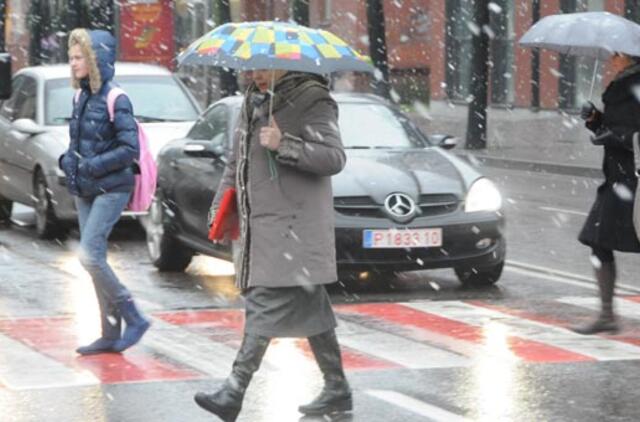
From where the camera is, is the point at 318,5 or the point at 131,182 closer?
the point at 131,182

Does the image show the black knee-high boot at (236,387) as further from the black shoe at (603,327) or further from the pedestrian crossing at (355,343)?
the black shoe at (603,327)

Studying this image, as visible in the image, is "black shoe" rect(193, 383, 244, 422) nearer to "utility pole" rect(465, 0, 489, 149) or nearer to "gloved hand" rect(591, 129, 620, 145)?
"gloved hand" rect(591, 129, 620, 145)

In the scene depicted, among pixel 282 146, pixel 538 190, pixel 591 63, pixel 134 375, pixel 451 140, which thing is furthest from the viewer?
pixel 591 63

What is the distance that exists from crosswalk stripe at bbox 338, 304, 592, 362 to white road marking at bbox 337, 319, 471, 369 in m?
0.14

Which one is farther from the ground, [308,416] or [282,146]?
[282,146]

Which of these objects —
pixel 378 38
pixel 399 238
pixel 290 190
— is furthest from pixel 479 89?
pixel 290 190

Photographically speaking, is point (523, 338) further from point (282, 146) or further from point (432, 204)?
point (282, 146)

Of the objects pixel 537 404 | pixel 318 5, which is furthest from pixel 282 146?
pixel 318 5

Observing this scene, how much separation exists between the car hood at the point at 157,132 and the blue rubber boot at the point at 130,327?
6.25 m

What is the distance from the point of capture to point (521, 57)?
131 ft

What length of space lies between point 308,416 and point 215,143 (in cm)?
547

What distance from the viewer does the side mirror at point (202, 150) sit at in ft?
40.3

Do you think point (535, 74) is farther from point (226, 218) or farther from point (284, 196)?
point (284, 196)

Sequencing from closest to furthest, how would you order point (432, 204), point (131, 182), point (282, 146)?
1. point (282, 146)
2. point (131, 182)
3. point (432, 204)
